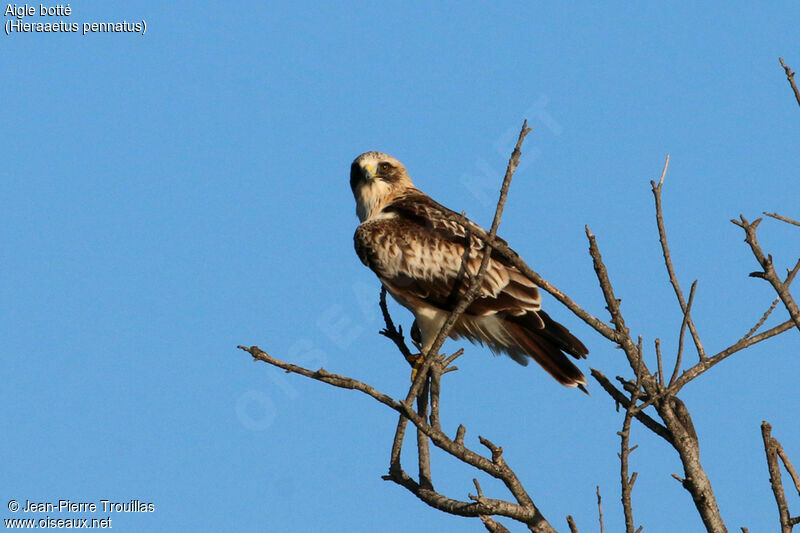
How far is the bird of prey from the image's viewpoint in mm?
7496

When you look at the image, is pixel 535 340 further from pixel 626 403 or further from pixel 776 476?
pixel 776 476

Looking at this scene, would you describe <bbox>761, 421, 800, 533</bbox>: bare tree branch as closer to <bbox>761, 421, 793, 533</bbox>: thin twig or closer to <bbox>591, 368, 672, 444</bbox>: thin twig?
<bbox>761, 421, 793, 533</bbox>: thin twig

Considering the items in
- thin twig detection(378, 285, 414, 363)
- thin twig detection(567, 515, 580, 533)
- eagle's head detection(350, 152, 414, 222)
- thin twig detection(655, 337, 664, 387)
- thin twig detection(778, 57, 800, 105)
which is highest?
eagle's head detection(350, 152, 414, 222)

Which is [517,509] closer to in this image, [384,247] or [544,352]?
[544,352]

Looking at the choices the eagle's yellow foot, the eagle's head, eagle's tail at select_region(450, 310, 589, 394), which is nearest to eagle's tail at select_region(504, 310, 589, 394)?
eagle's tail at select_region(450, 310, 589, 394)

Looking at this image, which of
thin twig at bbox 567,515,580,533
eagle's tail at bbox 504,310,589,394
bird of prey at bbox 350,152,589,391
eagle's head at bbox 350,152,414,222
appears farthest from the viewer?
eagle's head at bbox 350,152,414,222

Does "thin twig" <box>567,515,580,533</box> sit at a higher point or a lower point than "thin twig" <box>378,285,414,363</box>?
lower

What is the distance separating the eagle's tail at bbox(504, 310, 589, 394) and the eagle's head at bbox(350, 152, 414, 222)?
2.43m

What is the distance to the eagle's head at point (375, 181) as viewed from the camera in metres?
9.57

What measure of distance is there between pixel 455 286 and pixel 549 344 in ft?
3.19

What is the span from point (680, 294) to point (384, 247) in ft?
12.3

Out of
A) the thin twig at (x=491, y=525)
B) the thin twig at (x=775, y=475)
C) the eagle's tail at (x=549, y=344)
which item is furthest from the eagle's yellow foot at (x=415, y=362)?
the thin twig at (x=775, y=475)

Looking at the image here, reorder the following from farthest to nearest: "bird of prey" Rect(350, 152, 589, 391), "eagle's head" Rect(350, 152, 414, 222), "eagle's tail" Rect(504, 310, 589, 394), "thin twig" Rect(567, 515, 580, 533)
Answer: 1. "eagle's head" Rect(350, 152, 414, 222)
2. "bird of prey" Rect(350, 152, 589, 391)
3. "eagle's tail" Rect(504, 310, 589, 394)
4. "thin twig" Rect(567, 515, 580, 533)

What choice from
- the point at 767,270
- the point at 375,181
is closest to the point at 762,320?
the point at 767,270
